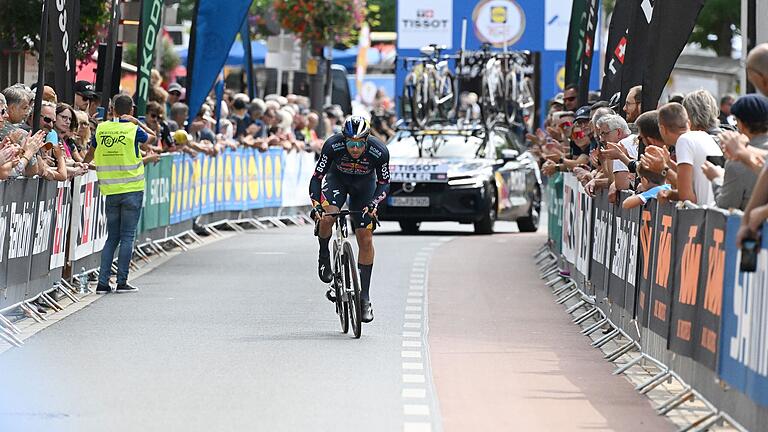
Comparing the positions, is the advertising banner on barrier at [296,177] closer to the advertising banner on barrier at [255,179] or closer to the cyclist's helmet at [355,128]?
the advertising banner on barrier at [255,179]

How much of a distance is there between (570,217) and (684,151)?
24.1 ft

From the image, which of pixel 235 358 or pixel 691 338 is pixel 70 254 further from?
pixel 691 338

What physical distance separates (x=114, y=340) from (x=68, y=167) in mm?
3316

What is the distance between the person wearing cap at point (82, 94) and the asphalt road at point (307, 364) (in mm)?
2027

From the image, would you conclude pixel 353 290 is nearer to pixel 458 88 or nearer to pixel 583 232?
pixel 583 232

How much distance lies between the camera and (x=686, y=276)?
10383 millimetres

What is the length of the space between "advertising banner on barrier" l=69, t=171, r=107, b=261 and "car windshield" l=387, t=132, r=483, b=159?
10.6m

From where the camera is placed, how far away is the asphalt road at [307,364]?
1002 cm

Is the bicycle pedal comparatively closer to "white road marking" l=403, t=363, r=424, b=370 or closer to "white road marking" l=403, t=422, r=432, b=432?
"white road marking" l=403, t=363, r=424, b=370

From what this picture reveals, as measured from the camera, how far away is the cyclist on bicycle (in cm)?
1465

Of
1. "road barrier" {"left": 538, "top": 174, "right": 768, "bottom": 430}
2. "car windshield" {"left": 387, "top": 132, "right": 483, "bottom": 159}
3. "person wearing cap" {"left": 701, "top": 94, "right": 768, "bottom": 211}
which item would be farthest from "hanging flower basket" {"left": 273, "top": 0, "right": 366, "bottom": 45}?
"person wearing cap" {"left": 701, "top": 94, "right": 768, "bottom": 211}

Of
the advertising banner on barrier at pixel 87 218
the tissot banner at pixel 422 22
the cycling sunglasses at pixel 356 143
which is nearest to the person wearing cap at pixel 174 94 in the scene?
the advertising banner on barrier at pixel 87 218

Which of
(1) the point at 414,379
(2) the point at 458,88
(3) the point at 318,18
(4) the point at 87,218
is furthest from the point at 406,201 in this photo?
(1) the point at 414,379

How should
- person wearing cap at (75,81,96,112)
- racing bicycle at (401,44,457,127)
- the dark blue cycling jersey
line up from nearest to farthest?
the dark blue cycling jersey < person wearing cap at (75,81,96,112) < racing bicycle at (401,44,457,127)
